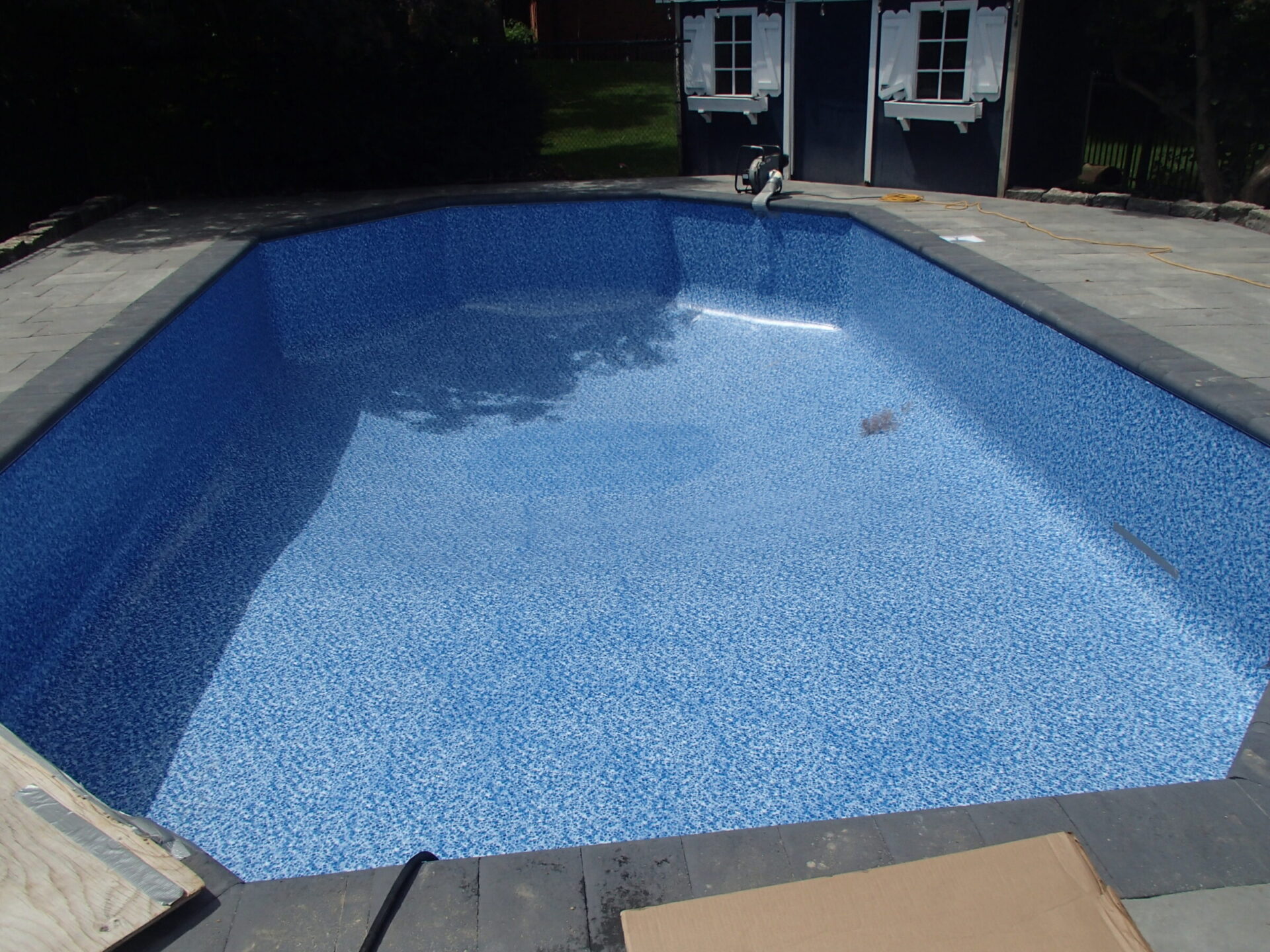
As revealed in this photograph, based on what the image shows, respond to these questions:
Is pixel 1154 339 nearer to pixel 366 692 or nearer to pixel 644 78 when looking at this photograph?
pixel 366 692

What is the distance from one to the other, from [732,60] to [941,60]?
259cm

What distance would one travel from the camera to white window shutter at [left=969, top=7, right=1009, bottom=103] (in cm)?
899

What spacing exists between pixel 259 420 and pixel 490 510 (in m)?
2.59

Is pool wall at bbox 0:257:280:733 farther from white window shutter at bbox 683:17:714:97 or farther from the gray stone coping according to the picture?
white window shutter at bbox 683:17:714:97

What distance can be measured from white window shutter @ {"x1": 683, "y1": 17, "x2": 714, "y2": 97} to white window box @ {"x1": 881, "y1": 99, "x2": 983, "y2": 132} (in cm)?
226

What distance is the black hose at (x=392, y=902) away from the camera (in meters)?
1.98

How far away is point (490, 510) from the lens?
555cm

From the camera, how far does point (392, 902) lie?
2.06 metres

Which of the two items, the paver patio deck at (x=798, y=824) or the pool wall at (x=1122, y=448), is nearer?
the paver patio deck at (x=798, y=824)

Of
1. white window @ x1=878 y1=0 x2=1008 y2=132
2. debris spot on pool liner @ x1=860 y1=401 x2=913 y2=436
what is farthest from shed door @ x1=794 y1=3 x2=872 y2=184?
debris spot on pool liner @ x1=860 y1=401 x2=913 y2=436

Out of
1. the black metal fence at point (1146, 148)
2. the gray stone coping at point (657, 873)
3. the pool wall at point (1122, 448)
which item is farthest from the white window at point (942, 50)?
the gray stone coping at point (657, 873)

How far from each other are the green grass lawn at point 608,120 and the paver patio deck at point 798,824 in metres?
2.83

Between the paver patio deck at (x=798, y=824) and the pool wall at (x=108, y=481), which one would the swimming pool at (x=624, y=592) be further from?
the paver patio deck at (x=798, y=824)

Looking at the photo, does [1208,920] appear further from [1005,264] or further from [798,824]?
[1005,264]
